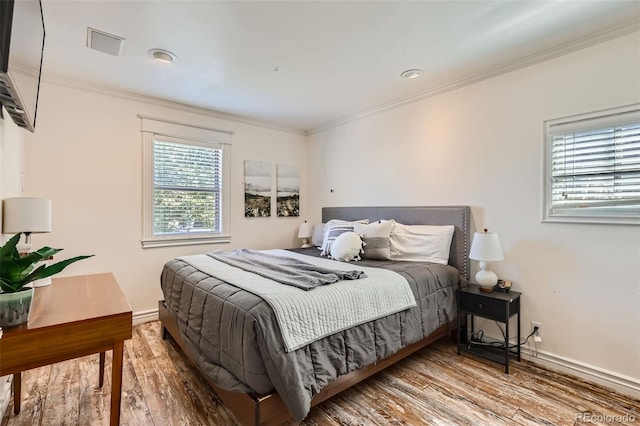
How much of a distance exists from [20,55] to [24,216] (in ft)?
3.04

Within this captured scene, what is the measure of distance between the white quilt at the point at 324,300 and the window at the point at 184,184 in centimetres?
143

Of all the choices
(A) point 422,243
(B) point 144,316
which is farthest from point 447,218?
(B) point 144,316

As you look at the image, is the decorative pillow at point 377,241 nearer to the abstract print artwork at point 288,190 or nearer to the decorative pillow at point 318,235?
the decorative pillow at point 318,235

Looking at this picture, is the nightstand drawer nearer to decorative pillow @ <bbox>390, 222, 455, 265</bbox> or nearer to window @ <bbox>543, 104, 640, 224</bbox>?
decorative pillow @ <bbox>390, 222, 455, 265</bbox>

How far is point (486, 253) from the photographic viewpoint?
96.1 inches

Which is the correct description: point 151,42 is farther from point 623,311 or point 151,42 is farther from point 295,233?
point 623,311

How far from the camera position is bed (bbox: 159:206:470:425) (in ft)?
4.94

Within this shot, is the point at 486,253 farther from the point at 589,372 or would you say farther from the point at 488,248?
the point at 589,372

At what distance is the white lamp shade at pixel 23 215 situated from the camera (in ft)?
5.73

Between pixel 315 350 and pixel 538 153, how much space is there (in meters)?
2.36

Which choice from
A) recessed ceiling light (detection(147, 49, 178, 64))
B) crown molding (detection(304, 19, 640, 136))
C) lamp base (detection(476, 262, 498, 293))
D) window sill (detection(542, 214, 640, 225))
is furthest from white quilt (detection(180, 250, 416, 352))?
crown molding (detection(304, 19, 640, 136))

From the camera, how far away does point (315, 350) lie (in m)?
1.67

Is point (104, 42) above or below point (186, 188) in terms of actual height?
above

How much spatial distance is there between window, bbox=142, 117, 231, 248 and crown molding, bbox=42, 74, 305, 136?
21cm
